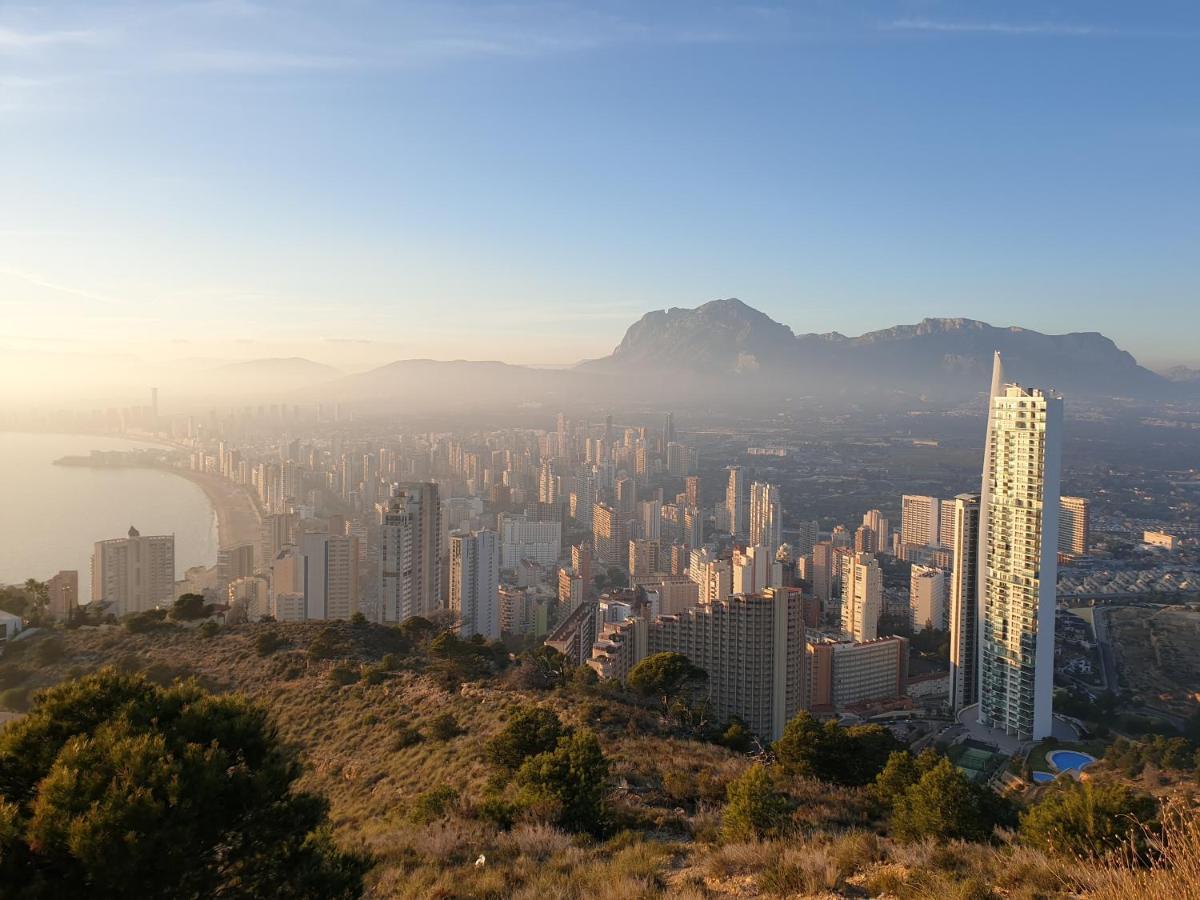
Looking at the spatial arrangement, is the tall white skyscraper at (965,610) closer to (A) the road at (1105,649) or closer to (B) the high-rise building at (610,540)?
(A) the road at (1105,649)

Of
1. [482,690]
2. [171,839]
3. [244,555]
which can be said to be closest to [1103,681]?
[482,690]

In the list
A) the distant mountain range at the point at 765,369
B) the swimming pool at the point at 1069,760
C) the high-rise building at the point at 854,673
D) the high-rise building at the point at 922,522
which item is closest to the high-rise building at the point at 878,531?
the high-rise building at the point at 922,522

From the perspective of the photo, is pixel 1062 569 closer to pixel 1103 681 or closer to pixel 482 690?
pixel 1103 681

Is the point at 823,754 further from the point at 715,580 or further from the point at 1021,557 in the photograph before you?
the point at 715,580

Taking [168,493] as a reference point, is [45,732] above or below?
above

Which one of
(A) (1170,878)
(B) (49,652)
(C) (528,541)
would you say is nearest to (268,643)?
(B) (49,652)

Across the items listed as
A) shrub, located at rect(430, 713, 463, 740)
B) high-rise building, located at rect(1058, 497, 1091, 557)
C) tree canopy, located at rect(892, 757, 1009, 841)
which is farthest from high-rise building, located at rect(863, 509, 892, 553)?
tree canopy, located at rect(892, 757, 1009, 841)
